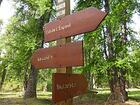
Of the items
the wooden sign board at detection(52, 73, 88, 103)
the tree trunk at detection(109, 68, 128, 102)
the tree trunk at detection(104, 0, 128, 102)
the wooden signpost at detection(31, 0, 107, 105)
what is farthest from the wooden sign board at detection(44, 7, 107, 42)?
the tree trunk at detection(109, 68, 128, 102)

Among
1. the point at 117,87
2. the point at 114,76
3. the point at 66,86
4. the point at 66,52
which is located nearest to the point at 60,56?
the point at 66,52

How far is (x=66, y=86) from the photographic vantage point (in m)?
4.69

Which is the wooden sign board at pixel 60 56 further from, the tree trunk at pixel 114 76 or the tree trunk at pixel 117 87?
the tree trunk at pixel 117 87

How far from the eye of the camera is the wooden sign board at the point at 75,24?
4.69m

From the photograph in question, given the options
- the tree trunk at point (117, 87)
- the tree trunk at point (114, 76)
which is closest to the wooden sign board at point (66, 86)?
the tree trunk at point (114, 76)

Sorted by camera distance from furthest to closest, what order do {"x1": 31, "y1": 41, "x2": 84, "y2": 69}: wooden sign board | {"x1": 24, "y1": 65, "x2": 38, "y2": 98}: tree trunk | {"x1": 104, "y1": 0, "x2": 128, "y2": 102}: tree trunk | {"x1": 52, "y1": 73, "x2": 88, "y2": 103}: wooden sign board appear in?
{"x1": 24, "y1": 65, "x2": 38, "y2": 98}: tree trunk
{"x1": 104, "y1": 0, "x2": 128, "y2": 102}: tree trunk
{"x1": 31, "y1": 41, "x2": 84, "y2": 69}: wooden sign board
{"x1": 52, "y1": 73, "x2": 88, "y2": 103}: wooden sign board

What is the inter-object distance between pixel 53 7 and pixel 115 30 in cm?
463

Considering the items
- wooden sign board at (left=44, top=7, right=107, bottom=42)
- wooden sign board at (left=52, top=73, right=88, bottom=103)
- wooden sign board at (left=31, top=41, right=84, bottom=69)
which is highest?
wooden sign board at (left=44, top=7, right=107, bottom=42)

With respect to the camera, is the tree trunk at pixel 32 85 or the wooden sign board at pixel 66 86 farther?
the tree trunk at pixel 32 85

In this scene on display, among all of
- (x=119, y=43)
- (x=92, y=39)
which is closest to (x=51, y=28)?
(x=92, y=39)

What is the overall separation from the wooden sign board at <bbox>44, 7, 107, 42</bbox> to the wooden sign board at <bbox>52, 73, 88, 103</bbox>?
753 millimetres

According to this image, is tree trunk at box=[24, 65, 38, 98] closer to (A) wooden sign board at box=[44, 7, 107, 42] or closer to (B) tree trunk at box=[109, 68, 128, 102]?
(B) tree trunk at box=[109, 68, 128, 102]

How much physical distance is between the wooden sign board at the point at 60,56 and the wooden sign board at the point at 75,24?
10.4 inches

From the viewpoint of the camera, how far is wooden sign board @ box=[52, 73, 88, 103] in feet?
14.9
